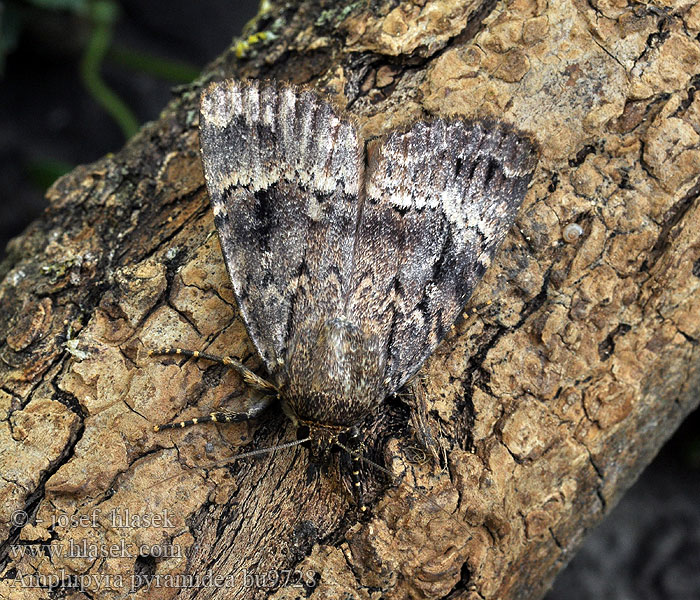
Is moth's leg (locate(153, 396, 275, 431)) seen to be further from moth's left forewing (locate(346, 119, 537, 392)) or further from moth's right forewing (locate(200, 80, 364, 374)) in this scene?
moth's left forewing (locate(346, 119, 537, 392))

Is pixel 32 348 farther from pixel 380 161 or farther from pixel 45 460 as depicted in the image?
pixel 380 161

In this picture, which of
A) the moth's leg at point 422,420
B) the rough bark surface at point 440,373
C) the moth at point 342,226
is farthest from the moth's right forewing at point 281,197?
the moth's leg at point 422,420

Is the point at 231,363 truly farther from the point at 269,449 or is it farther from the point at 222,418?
the point at 269,449

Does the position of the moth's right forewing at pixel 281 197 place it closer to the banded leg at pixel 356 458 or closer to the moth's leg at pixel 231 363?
the moth's leg at pixel 231 363

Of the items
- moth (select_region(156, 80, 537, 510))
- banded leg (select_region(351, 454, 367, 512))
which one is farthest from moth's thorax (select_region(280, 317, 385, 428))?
banded leg (select_region(351, 454, 367, 512))

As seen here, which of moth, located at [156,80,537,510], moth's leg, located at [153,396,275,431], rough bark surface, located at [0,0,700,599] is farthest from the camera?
moth, located at [156,80,537,510]

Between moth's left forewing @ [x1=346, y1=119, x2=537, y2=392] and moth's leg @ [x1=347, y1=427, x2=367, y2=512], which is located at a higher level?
moth's left forewing @ [x1=346, y1=119, x2=537, y2=392]

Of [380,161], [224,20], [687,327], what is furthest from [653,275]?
[224,20]
